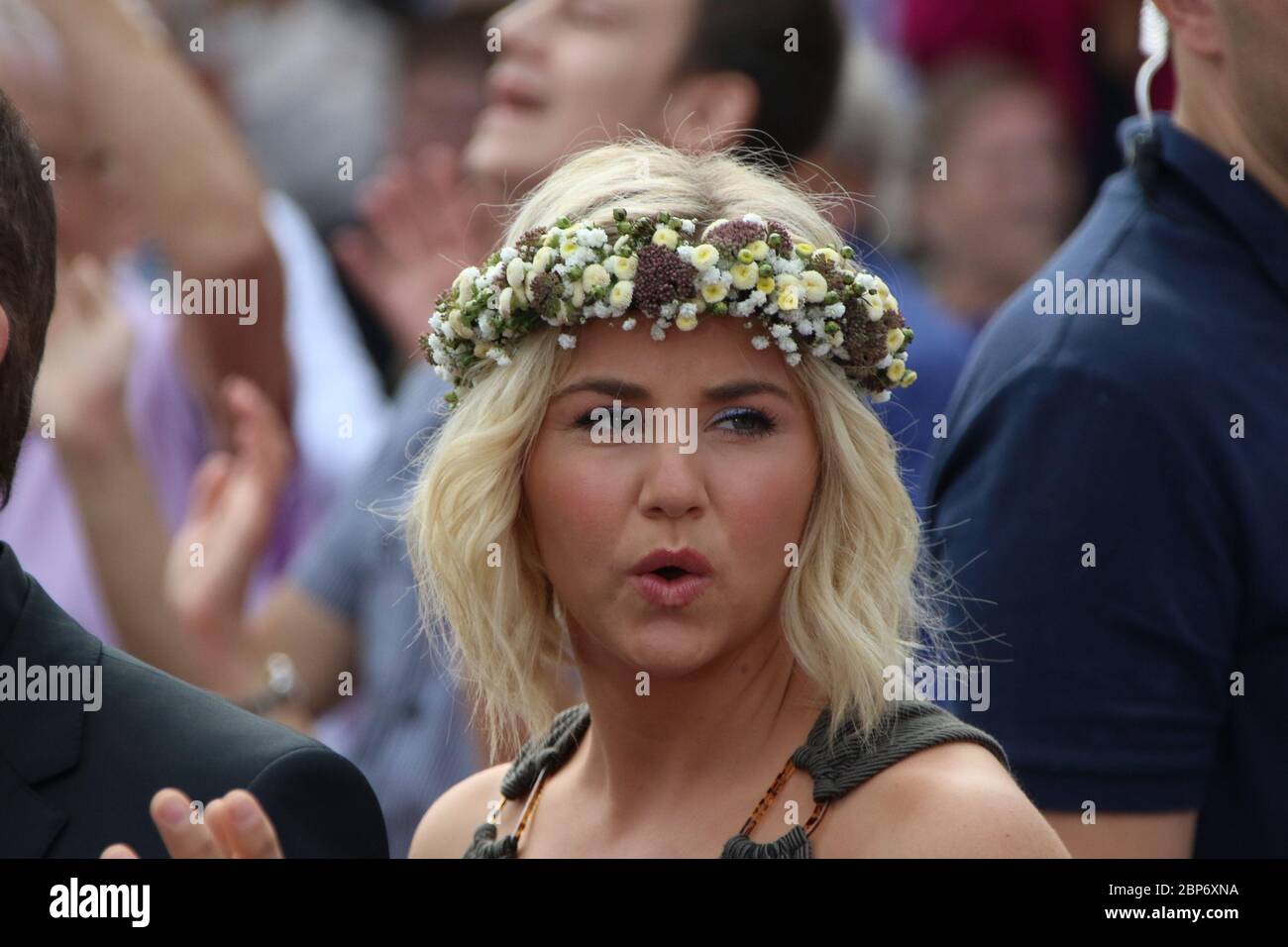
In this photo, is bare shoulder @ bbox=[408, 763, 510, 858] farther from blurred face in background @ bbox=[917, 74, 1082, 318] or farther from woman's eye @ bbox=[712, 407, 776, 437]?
blurred face in background @ bbox=[917, 74, 1082, 318]

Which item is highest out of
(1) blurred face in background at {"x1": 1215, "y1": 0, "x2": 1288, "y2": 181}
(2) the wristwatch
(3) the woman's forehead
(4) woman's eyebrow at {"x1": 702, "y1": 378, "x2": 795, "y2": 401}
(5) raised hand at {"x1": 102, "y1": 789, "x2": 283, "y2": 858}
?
(1) blurred face in background at {"x1": 1215, "y1": 0, "x2": 1288, "y2": 181}

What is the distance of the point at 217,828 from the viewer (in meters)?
2.01

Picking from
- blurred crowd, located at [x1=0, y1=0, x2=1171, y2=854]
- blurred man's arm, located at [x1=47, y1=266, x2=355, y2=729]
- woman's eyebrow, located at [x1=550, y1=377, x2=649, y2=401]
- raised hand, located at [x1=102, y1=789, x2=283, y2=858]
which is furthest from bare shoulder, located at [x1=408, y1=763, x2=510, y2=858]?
blurred man's arm, located at [x1=47, y1=266, x2=355, y2=729]

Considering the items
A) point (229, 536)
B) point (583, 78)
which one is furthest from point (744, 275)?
point (229, 536)

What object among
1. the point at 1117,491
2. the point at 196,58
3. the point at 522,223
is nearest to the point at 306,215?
the point at 196,58

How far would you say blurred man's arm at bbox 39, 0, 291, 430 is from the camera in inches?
200

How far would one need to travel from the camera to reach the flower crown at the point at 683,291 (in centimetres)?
270

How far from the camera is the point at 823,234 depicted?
295 centimetres

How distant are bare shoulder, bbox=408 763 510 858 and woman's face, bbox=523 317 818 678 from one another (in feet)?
1.50

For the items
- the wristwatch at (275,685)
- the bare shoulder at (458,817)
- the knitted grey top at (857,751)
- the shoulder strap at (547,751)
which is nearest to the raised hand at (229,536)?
the wristwatch at (275,685)

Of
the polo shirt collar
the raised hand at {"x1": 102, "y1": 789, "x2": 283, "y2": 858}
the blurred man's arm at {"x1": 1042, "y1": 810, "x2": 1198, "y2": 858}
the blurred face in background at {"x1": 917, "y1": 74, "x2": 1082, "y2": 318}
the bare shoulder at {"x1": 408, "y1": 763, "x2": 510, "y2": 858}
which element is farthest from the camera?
the blurred face in background at {"x1": 917, "y1": 74, "x2": 1082, "y2": 318}

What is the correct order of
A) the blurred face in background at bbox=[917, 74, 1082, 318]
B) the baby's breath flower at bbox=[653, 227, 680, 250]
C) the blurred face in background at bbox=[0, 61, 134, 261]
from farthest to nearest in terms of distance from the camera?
the blurred face in background at bbox=[917, 74, 1082, 318], the blurred face in background at bbox=[0, 61, 134, 261], the baby's breath flower at bbox=[653, 227, 680, 250]

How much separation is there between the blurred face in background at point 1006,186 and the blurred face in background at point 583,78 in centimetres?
190

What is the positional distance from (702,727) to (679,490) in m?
0.38
